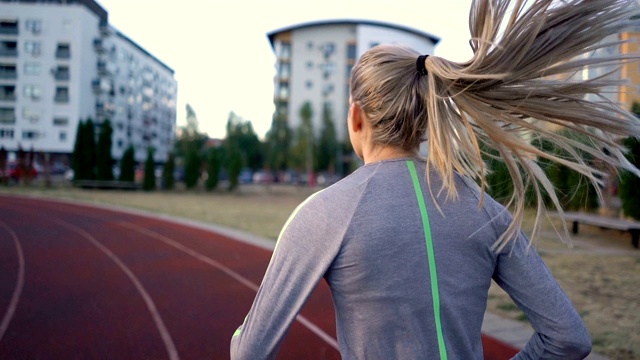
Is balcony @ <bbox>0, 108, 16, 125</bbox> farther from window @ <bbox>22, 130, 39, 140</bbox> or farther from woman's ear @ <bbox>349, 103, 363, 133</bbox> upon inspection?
woman's ear @ <bbox>349, 103, 363, 133</bbox>

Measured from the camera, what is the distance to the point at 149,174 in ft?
123

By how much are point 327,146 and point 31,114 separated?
28213 mm

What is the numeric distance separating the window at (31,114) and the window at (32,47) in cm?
381

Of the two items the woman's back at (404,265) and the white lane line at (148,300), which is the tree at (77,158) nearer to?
the white lane line at (148,300)

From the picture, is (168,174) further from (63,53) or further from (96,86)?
(96,86)

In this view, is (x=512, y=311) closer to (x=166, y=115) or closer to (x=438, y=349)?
(x=438, y=349)

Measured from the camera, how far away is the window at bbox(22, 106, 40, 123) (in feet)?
124

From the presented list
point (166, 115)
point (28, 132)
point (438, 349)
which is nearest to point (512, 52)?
point (438, 349)

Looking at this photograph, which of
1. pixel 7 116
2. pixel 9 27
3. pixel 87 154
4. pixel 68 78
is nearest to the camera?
pixel 7 116

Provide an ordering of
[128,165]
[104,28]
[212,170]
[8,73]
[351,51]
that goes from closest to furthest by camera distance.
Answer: [8,73], [128,165], [212,170], [104,28], [351,51]

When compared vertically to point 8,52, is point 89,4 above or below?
above

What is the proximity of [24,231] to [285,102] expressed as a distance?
→ 54733 millimetres

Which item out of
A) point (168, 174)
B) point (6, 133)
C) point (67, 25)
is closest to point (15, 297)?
point (6, 133)

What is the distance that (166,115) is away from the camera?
82812mm
